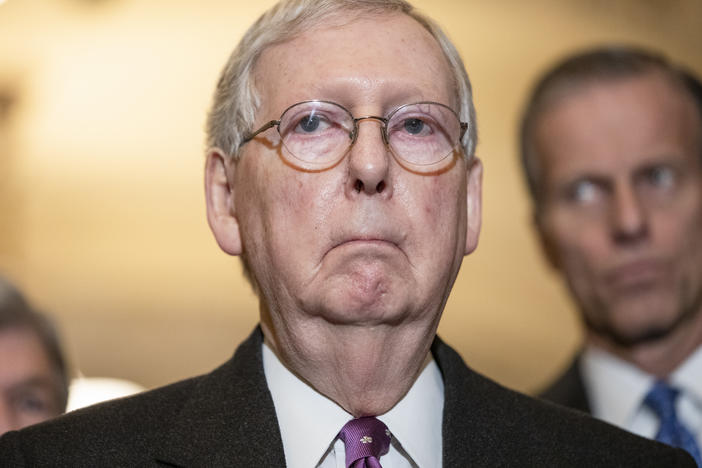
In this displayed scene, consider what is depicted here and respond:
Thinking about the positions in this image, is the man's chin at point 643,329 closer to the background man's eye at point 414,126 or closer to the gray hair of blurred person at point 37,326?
the background man's eye at point 414,126

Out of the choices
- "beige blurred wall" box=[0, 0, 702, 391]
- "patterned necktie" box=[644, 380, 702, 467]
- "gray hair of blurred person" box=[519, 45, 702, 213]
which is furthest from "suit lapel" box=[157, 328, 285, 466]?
"beige blurred wall" box=[0, 0, 702, 391]

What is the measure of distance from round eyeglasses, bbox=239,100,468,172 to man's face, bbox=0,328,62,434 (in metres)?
1.05

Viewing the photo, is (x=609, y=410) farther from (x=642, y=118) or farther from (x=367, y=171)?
(x=367, y=171)

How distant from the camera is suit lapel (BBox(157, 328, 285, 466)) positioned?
216 centimetres

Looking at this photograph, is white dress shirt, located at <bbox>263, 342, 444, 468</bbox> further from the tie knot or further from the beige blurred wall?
the beige blurred wall

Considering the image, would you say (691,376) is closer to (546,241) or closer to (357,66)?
(546,241)

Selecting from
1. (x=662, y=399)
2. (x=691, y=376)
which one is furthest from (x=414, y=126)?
(x=691, y=376)

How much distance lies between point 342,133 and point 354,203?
6.7 inches

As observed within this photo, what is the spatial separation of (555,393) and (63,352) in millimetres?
1739

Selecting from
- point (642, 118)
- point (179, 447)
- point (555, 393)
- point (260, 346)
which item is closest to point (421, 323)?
point (260, 346)

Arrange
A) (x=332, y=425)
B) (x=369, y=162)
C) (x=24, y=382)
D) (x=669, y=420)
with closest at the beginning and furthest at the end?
(x=369, y=162) < (x=332, y=425) < (x=24, y=382) < (x=669, y=420)

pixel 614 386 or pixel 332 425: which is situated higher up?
pixel 332 425

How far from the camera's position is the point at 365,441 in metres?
2.16

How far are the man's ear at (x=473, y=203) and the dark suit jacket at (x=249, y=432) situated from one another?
274mm
